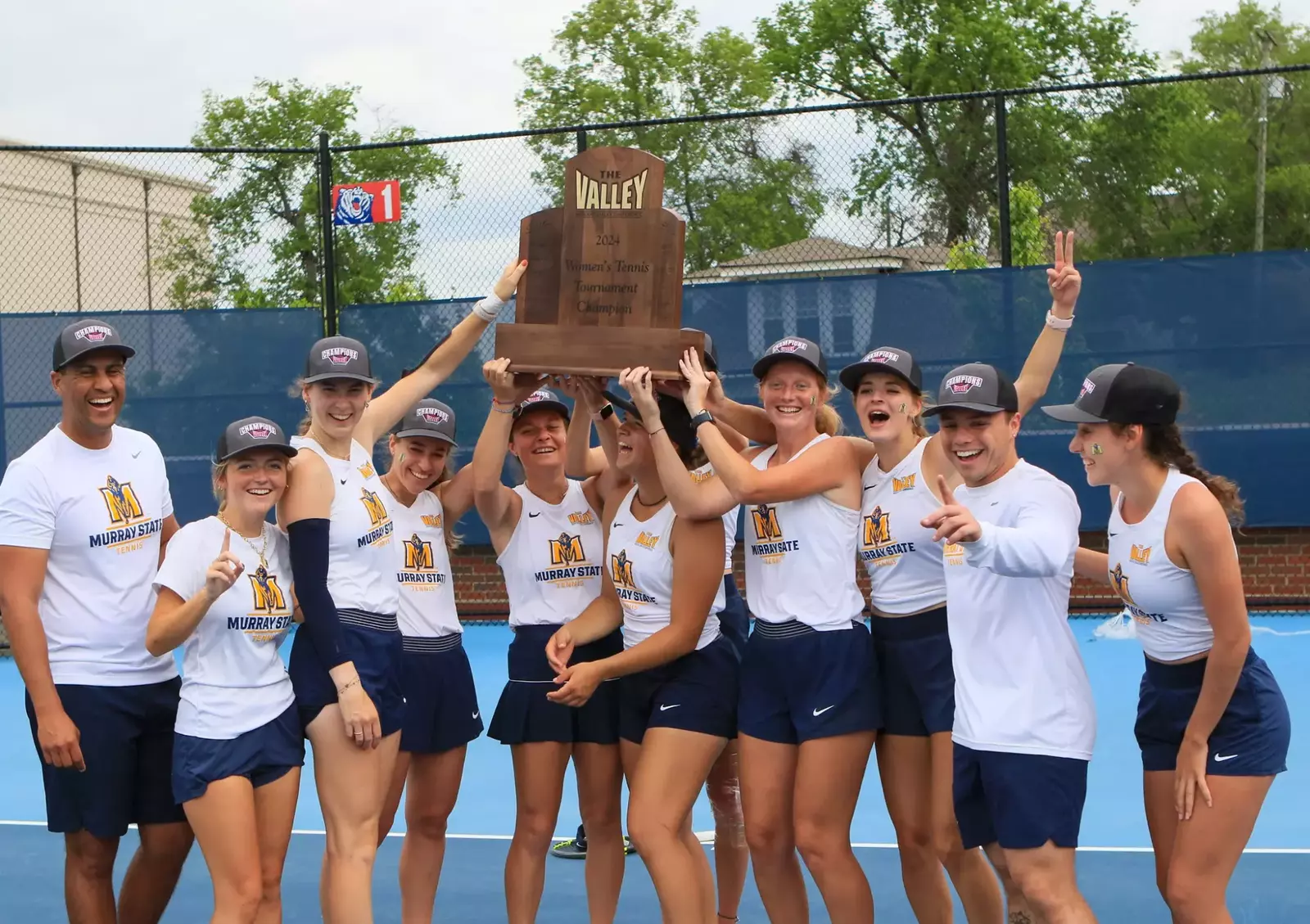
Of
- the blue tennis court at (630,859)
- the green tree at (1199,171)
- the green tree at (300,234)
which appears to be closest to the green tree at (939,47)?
the green tree at (1199,171)

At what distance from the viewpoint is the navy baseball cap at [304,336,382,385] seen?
4.23 m

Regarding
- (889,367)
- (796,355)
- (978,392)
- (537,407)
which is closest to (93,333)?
(537,407)

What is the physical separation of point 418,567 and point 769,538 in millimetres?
1264

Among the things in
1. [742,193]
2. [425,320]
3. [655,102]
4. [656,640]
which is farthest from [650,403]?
[655,102]

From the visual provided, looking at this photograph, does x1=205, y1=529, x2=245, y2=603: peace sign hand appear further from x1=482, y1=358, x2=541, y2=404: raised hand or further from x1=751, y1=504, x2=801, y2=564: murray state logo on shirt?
x1=751, y1=504, x2=801, y2=564: murray state logo on shirt

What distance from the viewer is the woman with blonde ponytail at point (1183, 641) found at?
354cm

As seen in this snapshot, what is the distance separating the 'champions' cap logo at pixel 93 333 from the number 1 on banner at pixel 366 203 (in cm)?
578

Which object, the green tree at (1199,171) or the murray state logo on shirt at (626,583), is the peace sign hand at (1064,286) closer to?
the murray state logo on shirt at (626,583)

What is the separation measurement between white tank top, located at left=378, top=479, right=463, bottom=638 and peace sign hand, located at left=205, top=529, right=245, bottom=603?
1007 mm

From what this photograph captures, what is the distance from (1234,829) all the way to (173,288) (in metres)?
18.2

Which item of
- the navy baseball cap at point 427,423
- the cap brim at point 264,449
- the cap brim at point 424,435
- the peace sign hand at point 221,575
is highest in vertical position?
the navy baseball cap at point 427,423

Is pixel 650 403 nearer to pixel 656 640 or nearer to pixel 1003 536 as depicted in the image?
pixel 656 640

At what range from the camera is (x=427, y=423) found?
4875mm

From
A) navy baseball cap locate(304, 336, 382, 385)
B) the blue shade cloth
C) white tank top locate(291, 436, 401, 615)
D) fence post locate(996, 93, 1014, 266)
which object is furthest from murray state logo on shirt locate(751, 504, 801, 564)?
fence post locate(996, 93, 1014, 266)
